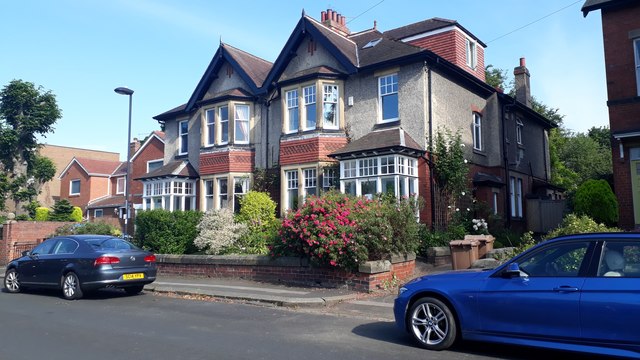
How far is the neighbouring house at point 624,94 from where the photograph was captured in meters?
14.4

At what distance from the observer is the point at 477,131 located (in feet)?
68.1

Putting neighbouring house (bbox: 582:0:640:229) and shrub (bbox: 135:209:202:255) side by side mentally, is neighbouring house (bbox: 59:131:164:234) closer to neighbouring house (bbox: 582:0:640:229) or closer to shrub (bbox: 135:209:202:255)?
shrub (bbox: 135:209:202:255)

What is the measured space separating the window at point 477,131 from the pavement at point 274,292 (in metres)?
8.04

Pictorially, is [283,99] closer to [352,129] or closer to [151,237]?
[352,129]

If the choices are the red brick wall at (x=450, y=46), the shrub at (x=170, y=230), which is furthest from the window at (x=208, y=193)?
the red brick wall at (x=450, y=46)

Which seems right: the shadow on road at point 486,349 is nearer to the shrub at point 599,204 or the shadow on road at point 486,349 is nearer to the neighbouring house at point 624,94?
the neighbouring house at point 624,94

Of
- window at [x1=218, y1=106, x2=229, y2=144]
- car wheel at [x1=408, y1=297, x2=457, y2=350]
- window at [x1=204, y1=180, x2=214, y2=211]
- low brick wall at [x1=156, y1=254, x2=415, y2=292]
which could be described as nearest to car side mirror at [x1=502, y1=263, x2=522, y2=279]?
car wheel at [x1=408, y1=297, x2=457, y2=350]

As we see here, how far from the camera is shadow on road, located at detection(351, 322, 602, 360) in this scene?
6141 mm

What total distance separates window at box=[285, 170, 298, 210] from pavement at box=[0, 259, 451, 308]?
6.45 meters

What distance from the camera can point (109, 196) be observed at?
4247cm

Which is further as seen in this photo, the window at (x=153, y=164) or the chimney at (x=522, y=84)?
the window at (x=153, y=164)

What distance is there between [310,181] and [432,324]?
510 inches

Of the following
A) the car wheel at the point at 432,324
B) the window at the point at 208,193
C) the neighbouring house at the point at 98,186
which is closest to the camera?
the car wheel at the point at 432,324

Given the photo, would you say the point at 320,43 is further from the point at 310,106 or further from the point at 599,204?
the point at 599,204
